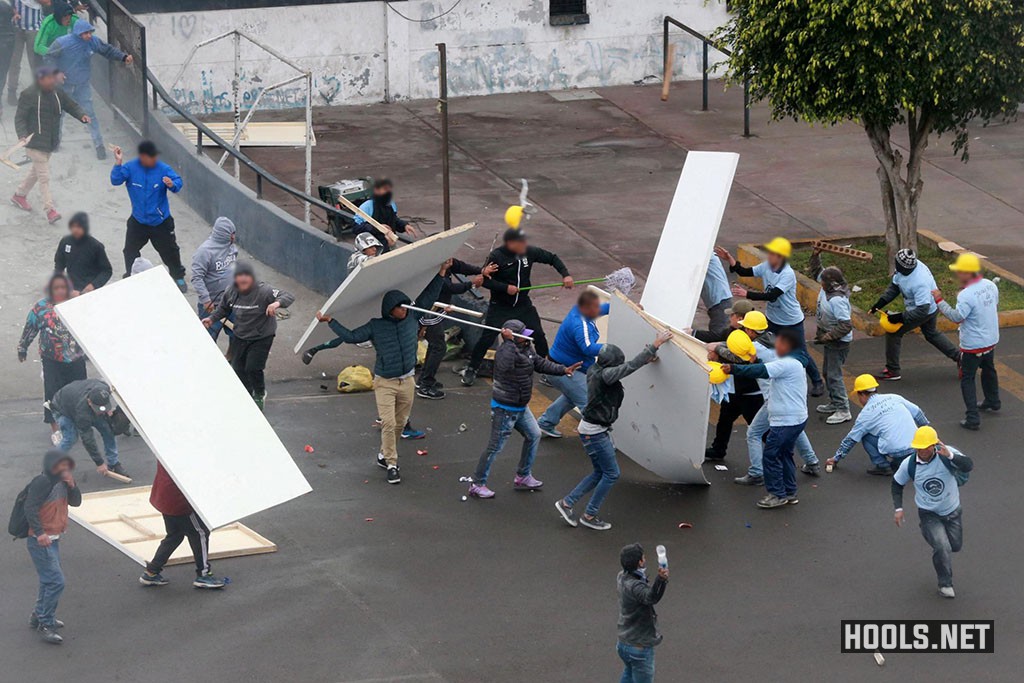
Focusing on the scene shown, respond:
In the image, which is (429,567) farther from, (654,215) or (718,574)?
(654,215)

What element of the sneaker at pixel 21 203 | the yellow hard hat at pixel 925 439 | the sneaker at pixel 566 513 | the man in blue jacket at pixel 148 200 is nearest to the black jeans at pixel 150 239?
the man in blue jacket at pixel 148 200

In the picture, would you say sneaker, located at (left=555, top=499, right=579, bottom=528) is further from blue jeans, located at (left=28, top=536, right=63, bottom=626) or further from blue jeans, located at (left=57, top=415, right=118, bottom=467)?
blue jeans, located at (left=28, top=536, right=63, bottom=626)

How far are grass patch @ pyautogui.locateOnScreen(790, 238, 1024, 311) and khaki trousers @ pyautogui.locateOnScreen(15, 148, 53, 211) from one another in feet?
26.9

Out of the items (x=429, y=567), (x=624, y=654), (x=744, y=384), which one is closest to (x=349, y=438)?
(x=429, y=567)

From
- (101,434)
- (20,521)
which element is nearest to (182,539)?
(20,521)

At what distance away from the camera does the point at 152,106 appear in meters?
17.9

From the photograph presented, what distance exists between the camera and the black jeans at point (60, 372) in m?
10.9

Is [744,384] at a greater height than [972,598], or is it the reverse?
[744,384]

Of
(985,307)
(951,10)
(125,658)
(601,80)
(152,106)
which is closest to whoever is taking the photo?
(125,658)

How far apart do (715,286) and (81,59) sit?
8.33m

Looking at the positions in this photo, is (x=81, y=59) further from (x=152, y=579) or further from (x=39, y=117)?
(x=152, y=579)

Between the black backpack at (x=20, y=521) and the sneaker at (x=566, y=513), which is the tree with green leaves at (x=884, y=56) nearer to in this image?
the sneaker at (x=566, y=513)

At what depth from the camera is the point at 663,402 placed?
10.4m

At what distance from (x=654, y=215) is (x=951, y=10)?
17.2 feet
